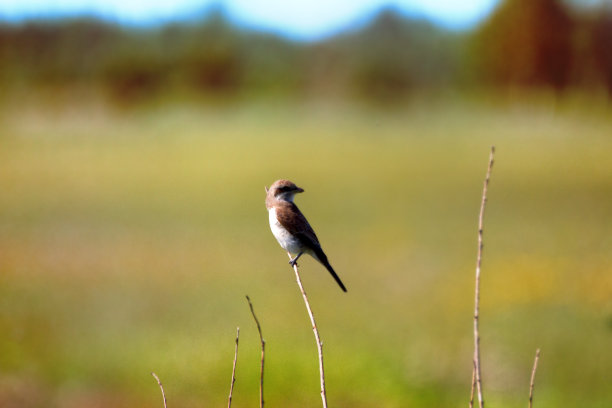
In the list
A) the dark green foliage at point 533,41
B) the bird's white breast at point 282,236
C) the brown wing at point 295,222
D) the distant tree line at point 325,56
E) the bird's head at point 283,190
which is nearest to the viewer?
the bird's head at point 283,190

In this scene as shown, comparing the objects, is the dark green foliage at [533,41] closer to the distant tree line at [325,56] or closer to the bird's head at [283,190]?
the distant tree line at [325,56]

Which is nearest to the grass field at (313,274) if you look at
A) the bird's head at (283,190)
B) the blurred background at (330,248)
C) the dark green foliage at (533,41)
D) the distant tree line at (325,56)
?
the blurred background at (330,248)

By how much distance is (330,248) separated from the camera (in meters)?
16.4

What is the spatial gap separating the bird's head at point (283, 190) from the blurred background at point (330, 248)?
4.70m

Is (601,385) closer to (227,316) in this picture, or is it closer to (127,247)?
(227,316)

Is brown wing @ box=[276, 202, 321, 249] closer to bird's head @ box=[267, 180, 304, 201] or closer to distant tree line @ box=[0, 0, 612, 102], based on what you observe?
bird's head @ box=[267, 180, 304, 201]

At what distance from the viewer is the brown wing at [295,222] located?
3.55 metres

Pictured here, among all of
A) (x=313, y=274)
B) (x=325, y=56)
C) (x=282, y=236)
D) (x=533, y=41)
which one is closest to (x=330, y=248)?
(x=313, y=274)

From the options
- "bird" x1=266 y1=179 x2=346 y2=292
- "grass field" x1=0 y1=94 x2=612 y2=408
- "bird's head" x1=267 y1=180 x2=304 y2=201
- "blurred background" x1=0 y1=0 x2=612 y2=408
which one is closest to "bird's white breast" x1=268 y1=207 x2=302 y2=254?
"bird" x1=266 y1=179 x2=346 y2=292

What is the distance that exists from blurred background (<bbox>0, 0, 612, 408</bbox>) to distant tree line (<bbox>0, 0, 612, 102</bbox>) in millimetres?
427

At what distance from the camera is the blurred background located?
344 inches

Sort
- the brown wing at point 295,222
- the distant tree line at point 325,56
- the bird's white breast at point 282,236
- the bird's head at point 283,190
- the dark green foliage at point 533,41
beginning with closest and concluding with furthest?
the bird's head at point 283,190 → the brown wing at point 295,222 → the bird's white breast at point 282,236 → the dark green foliage at point 533,41 → the distant tree line at point 325,56

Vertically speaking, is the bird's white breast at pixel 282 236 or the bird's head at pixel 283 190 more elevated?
the bird's head at pixel 283 190

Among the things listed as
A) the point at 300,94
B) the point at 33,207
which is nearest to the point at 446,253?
the point at 33,207
